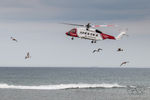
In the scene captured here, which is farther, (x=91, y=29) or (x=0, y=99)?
(x=0, y=99)

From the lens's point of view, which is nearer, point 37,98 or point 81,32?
point 81,32

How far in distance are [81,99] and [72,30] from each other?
37.6 meters

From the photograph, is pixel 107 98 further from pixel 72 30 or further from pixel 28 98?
pixel 72 30

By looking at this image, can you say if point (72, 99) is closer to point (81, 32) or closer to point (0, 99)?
point (0, 99)

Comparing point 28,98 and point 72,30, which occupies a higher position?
point 72,30

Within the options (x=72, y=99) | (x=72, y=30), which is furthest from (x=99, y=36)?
(x=72, y=99)

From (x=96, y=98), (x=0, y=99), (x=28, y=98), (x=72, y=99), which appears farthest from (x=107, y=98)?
(x=0, y=99)

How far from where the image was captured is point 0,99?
53.4 metres

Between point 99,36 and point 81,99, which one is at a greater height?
point 99,36

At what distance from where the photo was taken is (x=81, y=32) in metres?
16.7

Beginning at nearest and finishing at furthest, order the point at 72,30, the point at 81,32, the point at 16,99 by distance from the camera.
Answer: the point at 81,32, the point at 72,30, the point at 16,99

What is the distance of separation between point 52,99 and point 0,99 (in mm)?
9197

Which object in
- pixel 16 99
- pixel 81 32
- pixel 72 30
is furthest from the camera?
pixel 16 99

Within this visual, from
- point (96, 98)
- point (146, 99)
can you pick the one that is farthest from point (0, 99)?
point (146, 99)
